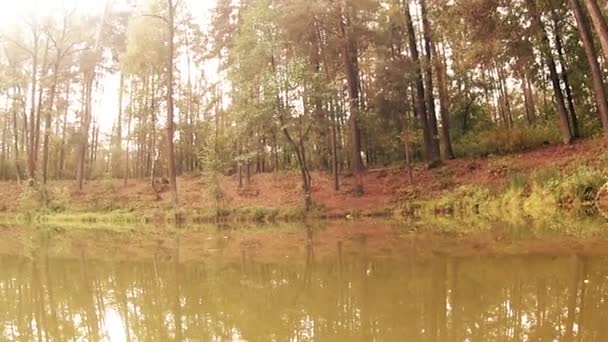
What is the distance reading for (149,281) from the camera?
552 cm

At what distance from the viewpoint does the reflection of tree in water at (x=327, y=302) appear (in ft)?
10.1

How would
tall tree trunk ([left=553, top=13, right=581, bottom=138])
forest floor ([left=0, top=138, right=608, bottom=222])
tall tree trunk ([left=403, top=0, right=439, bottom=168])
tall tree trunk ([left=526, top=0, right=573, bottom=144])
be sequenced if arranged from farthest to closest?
tall tree trunk ([left=403, top=0, right=439, bottom=168]), tall tree trunk ([left=553, top=13, right=581, bottom=138]), tall tree trunk ([left=526, top=0, right=573, bottom=144]), forest floor ([left=0, top=138, right=608, bottom=222])

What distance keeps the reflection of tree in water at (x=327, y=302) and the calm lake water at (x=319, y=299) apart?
11 mm

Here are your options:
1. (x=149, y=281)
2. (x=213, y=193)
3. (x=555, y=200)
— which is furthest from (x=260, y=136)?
(x=149, y=281)

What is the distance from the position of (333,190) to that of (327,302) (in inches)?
657

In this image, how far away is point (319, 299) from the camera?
4137 millimetres

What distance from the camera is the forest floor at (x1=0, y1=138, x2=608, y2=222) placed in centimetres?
1628

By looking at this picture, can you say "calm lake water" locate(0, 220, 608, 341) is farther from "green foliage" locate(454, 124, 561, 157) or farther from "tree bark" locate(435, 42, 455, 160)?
"tree bark" locate(435, 42, 455, 160)

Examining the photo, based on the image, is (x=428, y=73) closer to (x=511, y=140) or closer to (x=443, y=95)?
(x=443, y=95)

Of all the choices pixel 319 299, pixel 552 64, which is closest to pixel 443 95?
pixel 552 64

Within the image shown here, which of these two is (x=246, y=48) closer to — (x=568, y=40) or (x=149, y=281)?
(x=568, y=40)

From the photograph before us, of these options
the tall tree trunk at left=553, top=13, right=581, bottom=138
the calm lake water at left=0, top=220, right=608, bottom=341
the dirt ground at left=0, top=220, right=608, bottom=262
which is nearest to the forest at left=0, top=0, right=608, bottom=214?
the tall tree trunk at left=553, top=13, right=581, bottom=138

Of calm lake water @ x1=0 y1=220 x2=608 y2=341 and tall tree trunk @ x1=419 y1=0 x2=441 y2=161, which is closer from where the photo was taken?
calm lake water @ x1=0 y1=220 x2=608 y2=341

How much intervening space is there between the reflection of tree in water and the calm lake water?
0.01 meters
